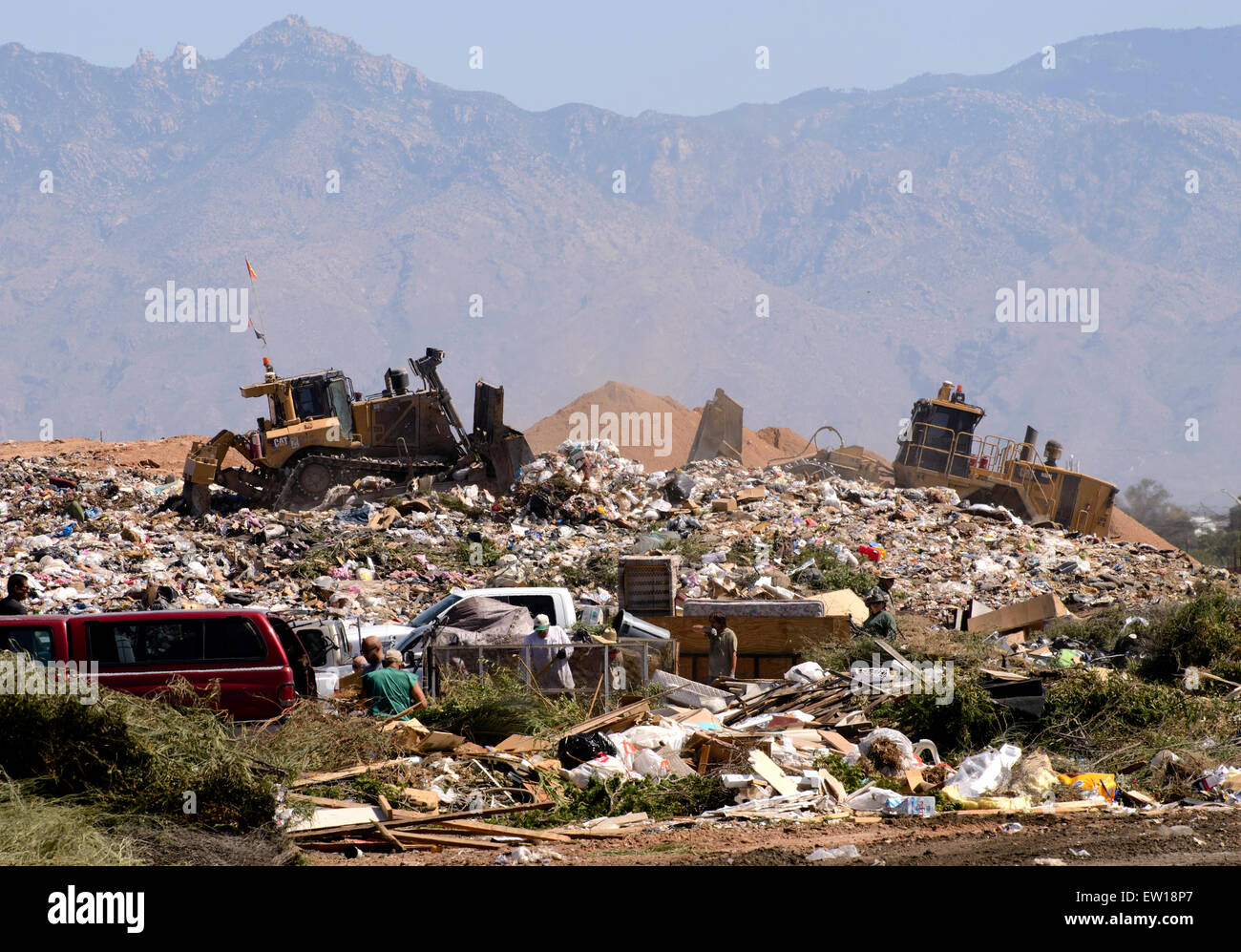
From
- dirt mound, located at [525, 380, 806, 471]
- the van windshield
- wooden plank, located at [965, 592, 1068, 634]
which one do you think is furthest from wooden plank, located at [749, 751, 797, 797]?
dirt mound, located at [525, 380, 806, 471]

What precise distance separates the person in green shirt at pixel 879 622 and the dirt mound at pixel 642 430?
3054 cm

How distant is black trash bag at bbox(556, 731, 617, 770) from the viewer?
8836mm

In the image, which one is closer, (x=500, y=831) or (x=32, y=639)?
(x=500, y=831)

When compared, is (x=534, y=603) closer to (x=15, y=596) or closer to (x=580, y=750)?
(x=15, y=596)

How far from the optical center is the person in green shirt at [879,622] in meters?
12.5

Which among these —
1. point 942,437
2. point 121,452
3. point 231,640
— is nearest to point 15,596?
point 231,640

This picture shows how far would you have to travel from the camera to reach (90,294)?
179m

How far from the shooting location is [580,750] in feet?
29.0

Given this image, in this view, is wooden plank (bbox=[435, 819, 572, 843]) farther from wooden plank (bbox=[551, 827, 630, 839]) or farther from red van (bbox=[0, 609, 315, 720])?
red van (bbox=[0, 609, 315, 720])

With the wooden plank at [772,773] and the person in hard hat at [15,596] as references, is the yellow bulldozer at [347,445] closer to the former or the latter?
the person in hard hat at [15,596]

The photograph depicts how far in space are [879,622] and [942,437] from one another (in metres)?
16.5
